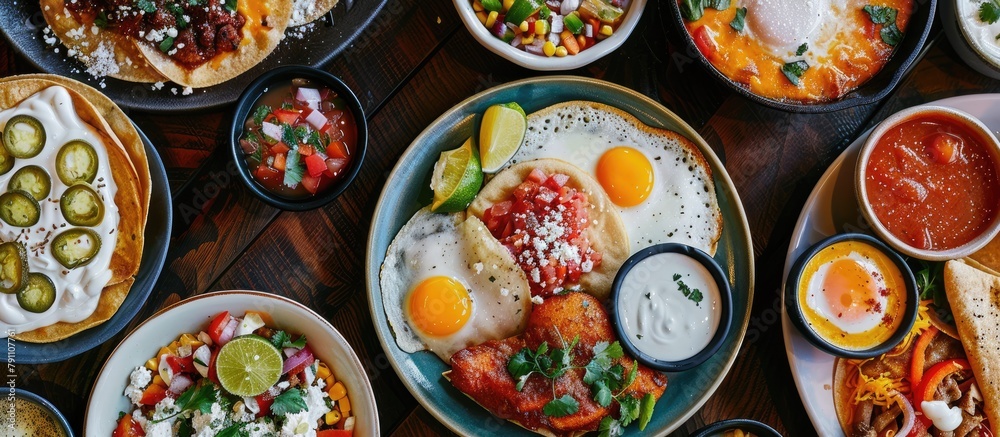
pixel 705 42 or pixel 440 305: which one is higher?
pixel 705 42

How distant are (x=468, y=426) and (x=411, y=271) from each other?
79cm

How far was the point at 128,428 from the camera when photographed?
3.36m

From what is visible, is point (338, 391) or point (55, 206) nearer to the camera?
point (55, 206)

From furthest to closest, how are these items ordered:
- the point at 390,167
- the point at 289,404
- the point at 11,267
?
the point at 390,167
the point at 289,404
the point at 11,267

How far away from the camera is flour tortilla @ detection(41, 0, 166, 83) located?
336 centimetres

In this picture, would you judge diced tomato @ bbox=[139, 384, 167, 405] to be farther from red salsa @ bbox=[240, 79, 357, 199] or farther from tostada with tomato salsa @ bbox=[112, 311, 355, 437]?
red salsa @ bbox=[240, 79, 357, 199]

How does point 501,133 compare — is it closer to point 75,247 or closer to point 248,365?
point 248,365

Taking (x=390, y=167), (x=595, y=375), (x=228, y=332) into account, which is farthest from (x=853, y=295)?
(x=228, y=332)

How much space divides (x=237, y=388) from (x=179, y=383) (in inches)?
13.8

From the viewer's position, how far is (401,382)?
362cm

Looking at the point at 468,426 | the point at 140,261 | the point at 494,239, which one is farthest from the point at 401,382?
the point at 140,261

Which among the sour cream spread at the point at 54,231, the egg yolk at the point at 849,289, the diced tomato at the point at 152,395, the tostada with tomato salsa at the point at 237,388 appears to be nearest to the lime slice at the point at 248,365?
the tostada with tomato salsa at the point at 237,388

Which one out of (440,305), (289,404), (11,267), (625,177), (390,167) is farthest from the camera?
(390,167)

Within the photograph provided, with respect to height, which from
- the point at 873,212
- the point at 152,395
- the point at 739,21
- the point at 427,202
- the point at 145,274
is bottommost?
the point at 152,395
